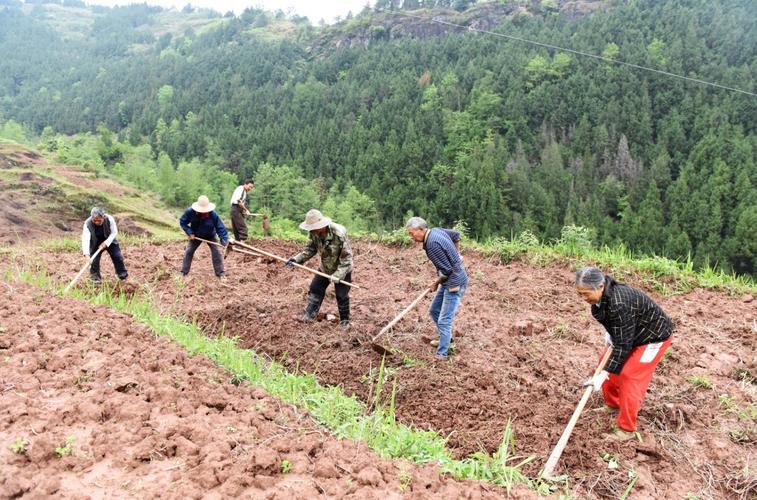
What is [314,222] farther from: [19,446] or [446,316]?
[19,446]

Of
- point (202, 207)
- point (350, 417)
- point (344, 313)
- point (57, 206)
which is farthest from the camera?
point (57, 206)

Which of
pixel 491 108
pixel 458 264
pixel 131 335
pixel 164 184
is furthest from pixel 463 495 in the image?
pixel 491 108

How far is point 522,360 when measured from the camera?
5766 millimetres

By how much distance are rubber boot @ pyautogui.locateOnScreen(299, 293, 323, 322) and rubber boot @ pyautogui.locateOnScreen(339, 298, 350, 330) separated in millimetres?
310

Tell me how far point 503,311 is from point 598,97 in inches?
2871

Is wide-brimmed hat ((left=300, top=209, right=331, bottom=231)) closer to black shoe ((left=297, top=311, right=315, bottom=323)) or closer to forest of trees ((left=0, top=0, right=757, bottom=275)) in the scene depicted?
black shoe ((left=297, top=311, right=315, bottom=323))

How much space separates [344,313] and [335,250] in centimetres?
84

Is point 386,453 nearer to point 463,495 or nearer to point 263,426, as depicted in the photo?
point 463,495

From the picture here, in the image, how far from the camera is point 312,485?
9.86ft

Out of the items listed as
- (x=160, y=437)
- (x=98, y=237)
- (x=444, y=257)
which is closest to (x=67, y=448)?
(x=160, y=437)

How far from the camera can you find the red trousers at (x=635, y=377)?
4.15 m

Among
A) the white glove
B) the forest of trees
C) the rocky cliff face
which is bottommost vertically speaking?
the forest of trees

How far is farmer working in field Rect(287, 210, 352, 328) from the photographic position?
611cm

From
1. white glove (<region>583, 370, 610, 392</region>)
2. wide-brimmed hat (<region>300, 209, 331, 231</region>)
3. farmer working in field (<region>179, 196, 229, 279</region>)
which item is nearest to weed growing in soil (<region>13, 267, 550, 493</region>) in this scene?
white glove (<region>583, 370, 610, 392</region>)
